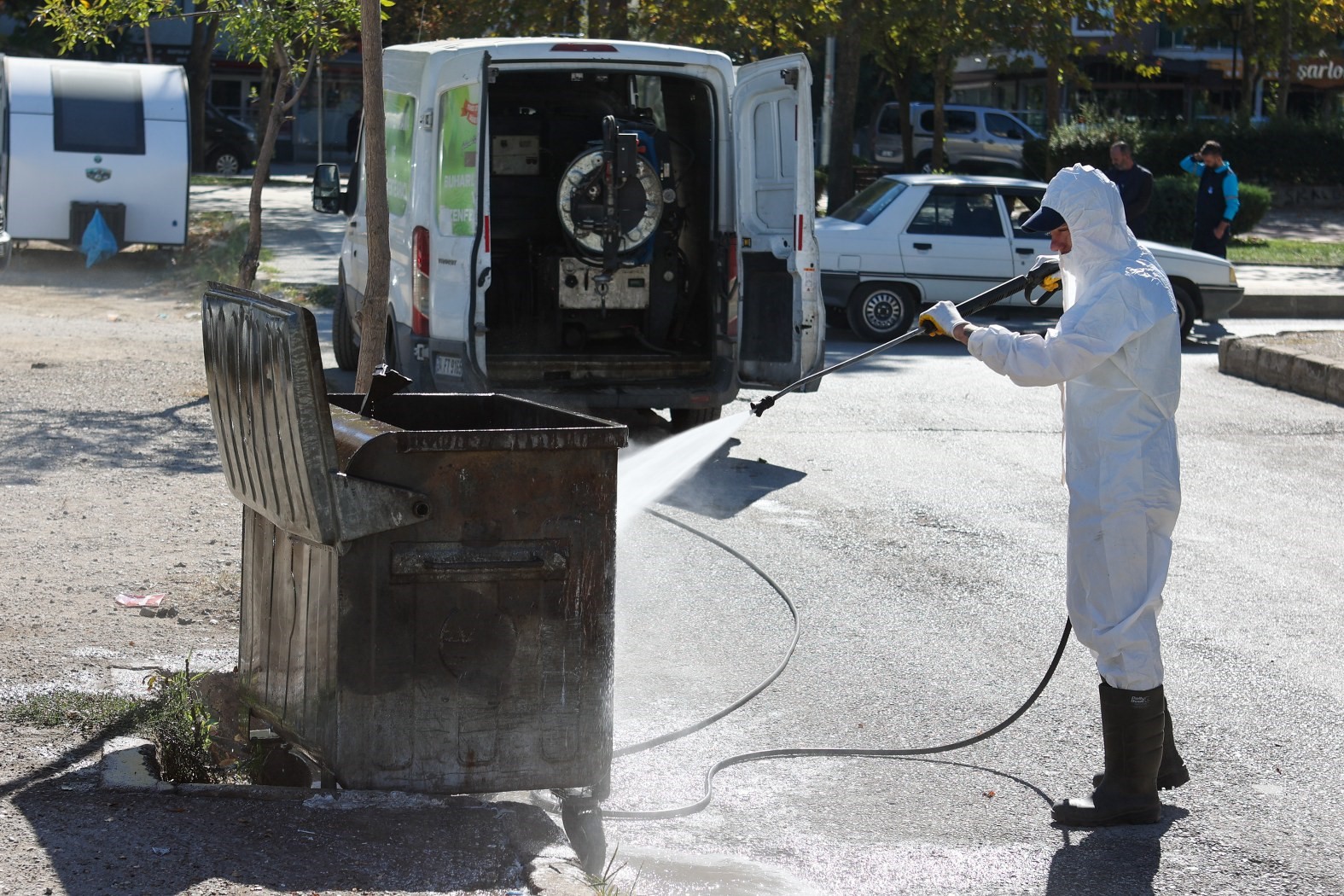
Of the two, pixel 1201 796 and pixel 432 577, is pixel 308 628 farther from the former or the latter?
pixel 1201 796

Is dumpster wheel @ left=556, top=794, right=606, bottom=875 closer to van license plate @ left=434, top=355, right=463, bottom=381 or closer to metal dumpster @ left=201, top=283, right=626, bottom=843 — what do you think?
metal dumpster @ left=201, top=283, right=626, bottom=843

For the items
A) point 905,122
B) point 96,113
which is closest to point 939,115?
point 905,122

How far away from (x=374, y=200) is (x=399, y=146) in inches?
121

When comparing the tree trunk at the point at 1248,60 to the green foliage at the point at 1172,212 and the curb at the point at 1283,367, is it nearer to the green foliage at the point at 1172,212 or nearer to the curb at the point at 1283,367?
the green foliage at the point at 1172,212

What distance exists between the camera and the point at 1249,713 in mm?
5332

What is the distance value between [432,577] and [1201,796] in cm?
240

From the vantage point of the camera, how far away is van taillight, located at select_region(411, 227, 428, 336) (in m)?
9.12

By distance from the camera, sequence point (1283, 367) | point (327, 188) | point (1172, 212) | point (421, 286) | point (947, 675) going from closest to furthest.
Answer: point (947, 675) → point (421, 286) → point (327, 188) → point (1283, 367) → point (1172, 212)

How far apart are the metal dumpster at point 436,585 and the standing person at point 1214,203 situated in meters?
14.3

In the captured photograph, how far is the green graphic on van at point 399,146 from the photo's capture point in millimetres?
9562

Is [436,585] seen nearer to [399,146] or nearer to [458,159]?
[458,159]

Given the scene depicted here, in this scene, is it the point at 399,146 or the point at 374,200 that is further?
the point at 399,146

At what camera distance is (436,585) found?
390cm

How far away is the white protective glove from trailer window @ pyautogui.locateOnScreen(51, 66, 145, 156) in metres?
15.8
